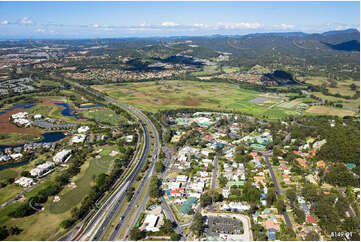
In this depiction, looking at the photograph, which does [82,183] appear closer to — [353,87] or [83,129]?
[83,129]

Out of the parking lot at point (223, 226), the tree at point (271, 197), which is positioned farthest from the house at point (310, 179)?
the parking lot at point (223, 226)

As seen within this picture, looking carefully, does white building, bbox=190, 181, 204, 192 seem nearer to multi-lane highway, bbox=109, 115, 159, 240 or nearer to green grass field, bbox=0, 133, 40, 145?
multi-lane highway, bbox=109, 115, 159, 240

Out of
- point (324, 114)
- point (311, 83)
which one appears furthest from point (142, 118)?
point (311, 83)

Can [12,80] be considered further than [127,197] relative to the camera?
Yes

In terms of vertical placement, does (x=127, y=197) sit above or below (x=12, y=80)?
below

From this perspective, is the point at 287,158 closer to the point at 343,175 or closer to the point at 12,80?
the point at 343,175

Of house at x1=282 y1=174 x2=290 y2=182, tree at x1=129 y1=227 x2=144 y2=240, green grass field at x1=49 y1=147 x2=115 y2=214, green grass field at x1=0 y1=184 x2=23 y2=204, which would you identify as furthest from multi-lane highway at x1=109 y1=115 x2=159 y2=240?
house at x1=282 y1=174 x2=290 y2=182
